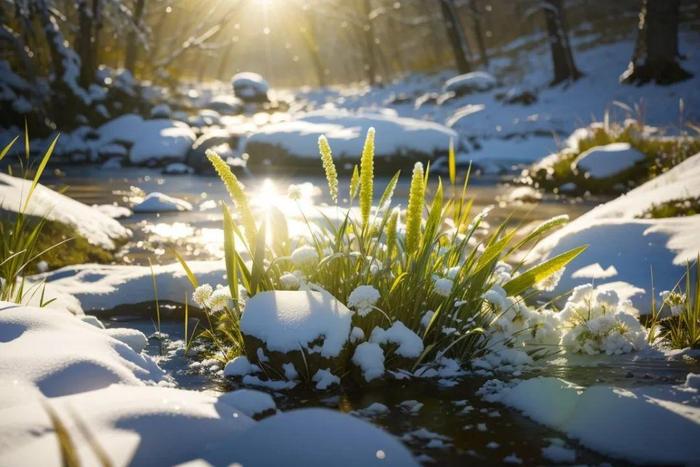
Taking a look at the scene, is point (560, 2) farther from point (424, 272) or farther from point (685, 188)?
point (424, 272)

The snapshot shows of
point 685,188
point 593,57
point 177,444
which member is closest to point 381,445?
point 177,444

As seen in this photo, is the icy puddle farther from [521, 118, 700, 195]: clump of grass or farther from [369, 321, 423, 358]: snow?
[521, 118, 700, 195]: clump of grass

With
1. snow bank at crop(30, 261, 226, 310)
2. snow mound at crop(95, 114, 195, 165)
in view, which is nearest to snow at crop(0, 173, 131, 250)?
snow bank at crop(30, 261, 226, 310)

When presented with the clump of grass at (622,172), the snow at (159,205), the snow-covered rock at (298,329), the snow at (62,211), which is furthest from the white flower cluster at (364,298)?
the clump of grass at (622,172)

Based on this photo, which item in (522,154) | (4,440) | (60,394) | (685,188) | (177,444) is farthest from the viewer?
(522,154)

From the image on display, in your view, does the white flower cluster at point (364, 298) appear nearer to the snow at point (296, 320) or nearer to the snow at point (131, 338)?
the snow at point (296, 320)

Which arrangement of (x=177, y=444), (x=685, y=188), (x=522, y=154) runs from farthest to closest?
(x=522, y=154)
(x=685, y=188)
(x=177, y=444)

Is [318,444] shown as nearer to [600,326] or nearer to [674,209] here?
[600,326]
